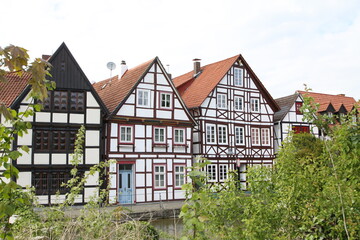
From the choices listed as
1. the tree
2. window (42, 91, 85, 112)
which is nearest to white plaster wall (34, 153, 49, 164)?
window (42, 91, 85, 112)

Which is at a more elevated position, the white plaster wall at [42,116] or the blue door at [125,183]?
the white plaster wall at [42,116]

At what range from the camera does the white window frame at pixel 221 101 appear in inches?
1078

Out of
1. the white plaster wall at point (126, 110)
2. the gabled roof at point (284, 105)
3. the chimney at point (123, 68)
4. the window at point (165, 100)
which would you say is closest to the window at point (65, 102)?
the white plaster wall at point (126, 110)

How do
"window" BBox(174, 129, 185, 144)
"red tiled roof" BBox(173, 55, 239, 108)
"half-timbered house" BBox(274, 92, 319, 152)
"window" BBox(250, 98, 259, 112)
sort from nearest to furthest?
"window" BBox(174, 129, 185, 144) → "red tiled roof" BBox(173, 55, 239, 108) → "window" BBox(250, 98, 259, 112) → "half-timbered house" BBox(274, 92, 319, 152)

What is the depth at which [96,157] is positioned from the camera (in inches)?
852

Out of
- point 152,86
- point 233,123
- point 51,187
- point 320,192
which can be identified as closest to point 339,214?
point 320,192

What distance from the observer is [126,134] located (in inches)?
904

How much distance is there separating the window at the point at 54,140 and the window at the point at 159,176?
223 inches

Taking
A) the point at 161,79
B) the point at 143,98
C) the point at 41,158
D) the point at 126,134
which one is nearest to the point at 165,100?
the point at 161,79

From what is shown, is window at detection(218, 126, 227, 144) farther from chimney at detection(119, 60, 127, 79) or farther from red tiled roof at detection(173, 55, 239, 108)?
chimney at detection(119, 60, 127, 79)

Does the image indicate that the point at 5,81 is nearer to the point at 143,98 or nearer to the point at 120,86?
the point at 143,98

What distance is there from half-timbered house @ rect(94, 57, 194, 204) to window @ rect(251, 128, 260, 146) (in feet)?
19.2

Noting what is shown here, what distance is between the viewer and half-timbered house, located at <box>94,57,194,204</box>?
74.3 feet

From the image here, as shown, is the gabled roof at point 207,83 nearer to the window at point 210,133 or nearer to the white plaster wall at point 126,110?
the window at point 210,133
